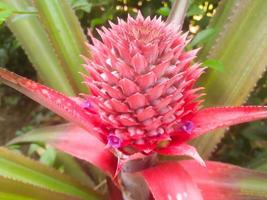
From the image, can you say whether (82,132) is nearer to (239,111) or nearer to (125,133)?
(125,133)

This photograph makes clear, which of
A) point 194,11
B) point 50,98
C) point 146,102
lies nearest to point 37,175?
point 50,98

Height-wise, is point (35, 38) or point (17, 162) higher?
point (35, 38)

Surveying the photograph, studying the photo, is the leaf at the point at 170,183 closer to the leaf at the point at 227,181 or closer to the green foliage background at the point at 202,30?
the leaf at the point at 227,181

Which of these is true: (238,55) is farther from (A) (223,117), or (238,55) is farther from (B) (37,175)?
(B) (37,175)

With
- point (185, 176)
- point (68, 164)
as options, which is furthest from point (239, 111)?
point (68, 164)

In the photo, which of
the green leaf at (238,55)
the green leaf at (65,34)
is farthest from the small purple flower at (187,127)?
the green leaf at (65,34)

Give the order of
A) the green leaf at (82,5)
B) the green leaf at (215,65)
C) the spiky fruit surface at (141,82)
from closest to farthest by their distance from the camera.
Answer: the spiky fruit surface at (141,82), the green leaf at (215,65), the green leaf at (82,5)
